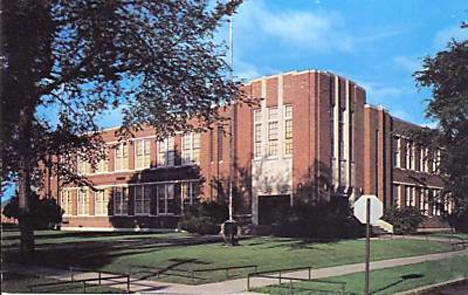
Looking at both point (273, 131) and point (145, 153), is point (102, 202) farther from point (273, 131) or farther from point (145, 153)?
point (273, 131)

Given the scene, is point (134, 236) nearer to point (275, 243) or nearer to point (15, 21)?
point (275, 243)

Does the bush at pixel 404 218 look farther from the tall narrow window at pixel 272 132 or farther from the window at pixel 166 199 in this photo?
the window at pixel 166 199

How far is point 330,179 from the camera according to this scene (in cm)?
834

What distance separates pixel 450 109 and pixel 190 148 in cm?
310

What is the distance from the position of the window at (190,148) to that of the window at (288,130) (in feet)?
3.42

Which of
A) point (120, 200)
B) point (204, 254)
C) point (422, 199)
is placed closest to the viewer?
point (204, 254)

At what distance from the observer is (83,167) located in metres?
8.20

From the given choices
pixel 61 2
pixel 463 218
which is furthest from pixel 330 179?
pixel 61 2

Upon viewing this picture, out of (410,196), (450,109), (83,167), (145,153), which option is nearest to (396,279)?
(410,196)

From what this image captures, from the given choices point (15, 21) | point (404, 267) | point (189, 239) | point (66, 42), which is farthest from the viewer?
point (404, 267)

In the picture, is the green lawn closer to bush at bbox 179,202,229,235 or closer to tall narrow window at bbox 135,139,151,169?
bush at bbox 179,202,229,235

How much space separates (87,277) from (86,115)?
1795 mm

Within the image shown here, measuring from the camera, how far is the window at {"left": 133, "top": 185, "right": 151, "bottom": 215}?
340 inches

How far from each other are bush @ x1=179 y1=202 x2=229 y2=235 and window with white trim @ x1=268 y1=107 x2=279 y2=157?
2.85 ft
